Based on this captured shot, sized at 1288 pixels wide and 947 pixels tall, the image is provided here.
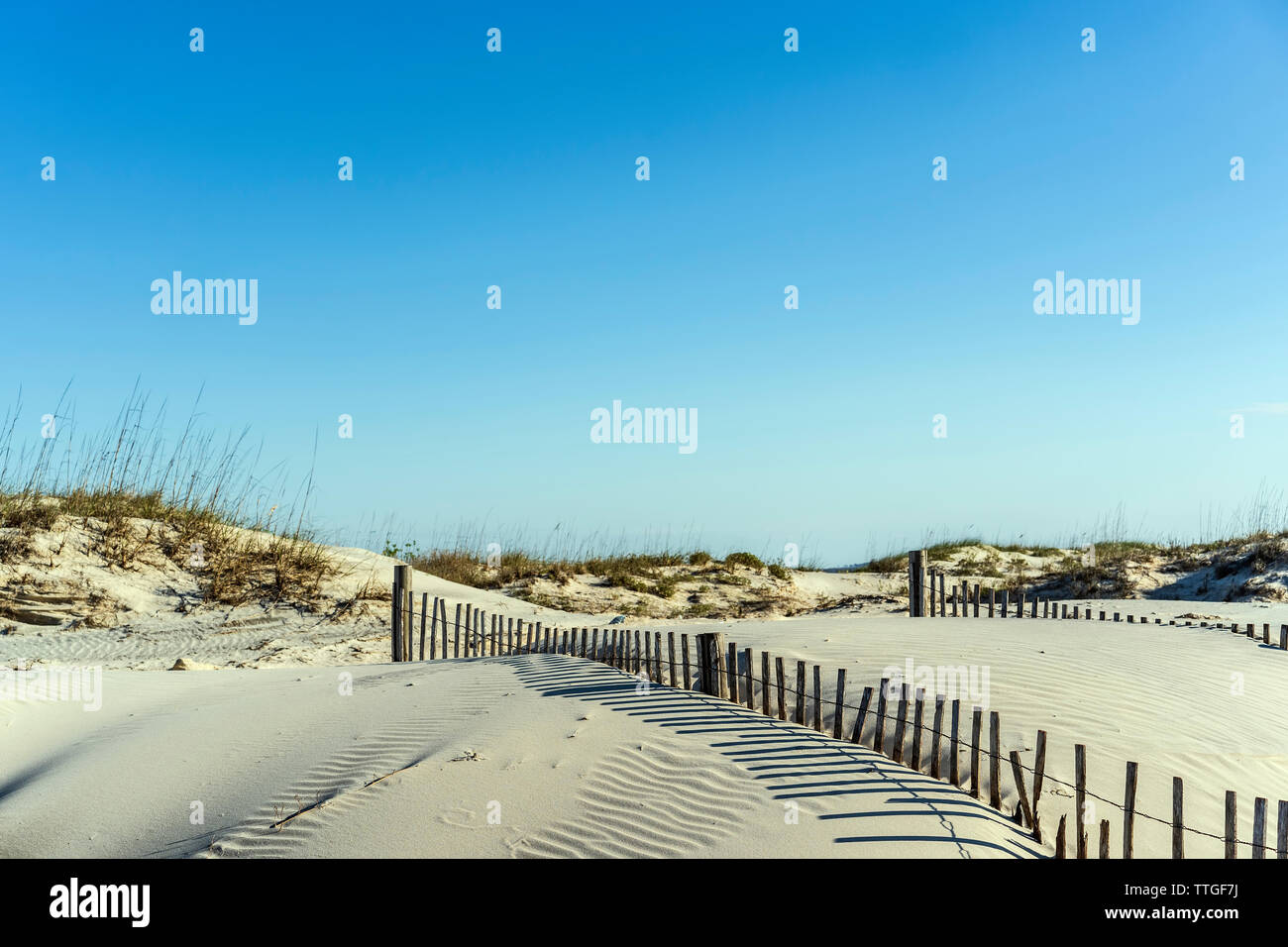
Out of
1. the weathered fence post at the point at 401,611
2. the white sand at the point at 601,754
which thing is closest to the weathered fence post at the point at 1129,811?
the white sand at the point at 601,754

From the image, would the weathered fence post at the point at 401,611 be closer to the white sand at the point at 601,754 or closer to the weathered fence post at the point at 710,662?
the white sand at the point at 601,754

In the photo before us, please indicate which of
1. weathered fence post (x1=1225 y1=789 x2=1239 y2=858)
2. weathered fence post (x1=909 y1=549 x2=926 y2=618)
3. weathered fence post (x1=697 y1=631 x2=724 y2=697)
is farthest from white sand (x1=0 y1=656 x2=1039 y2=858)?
weathered fence post (x1=909 y1=549 x2=926 y2=618)

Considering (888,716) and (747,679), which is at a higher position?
(747,679)

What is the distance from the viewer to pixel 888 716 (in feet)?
19.9

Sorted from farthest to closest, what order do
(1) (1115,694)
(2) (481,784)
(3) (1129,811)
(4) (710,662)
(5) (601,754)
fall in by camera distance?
(1) (1115,694), (4) (710,662), (5) (601,754), (2) (481,784), (3) (1129,811)

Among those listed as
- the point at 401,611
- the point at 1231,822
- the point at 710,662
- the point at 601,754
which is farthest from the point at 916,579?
the point at 1231,822

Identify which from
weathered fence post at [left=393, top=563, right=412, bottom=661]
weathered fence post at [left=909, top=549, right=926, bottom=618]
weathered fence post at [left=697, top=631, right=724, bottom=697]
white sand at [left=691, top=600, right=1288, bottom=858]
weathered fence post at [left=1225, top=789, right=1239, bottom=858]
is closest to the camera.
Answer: weathered fence post at [left=1225, top=789, right=1239, bottom=858]

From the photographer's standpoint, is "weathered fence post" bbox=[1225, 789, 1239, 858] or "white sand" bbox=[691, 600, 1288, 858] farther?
"white sand" bbox=[691, 600, 1288, 858]

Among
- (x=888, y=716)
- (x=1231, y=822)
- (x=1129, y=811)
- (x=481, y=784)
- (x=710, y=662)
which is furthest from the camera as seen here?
(x=710, y=662)

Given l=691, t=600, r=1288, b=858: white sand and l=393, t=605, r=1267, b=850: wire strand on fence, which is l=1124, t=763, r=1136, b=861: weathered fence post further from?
l=691, t=600, r=1288, b=858: white sand

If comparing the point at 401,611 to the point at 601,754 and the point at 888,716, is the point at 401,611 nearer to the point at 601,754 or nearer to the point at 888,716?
the point at 601,754

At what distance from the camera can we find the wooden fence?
434 cm

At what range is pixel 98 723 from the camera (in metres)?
7.61
